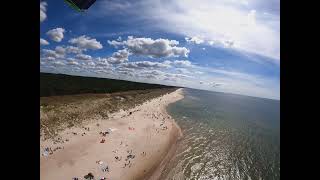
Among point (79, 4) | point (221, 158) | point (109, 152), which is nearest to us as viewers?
point (79, 4)

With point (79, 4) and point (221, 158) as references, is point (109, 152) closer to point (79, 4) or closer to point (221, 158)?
point (221, 158)

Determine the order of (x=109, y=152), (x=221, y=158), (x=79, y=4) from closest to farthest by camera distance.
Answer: (x=79, y=4) → (x=109, y=152) → (x=221, y=158)

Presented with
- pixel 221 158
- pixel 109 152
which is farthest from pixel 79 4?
pixel 221 158

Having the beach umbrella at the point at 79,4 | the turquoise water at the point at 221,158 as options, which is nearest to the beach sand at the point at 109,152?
the turquoise water at the point at 221,158

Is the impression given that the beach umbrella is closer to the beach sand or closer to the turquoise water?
the beach sand

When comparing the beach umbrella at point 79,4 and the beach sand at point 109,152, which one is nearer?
the beach umbrella at point 79,4

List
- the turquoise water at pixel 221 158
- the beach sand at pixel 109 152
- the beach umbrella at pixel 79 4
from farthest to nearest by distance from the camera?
1. the turquoise water at pixel 221 158
2. the beach sand at pixel 109 152
3. the beach umbrella at pixel 79 4

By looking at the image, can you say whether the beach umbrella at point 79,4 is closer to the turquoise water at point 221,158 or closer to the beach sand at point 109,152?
the beach sand at point 109,152

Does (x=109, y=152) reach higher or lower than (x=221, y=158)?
higher
